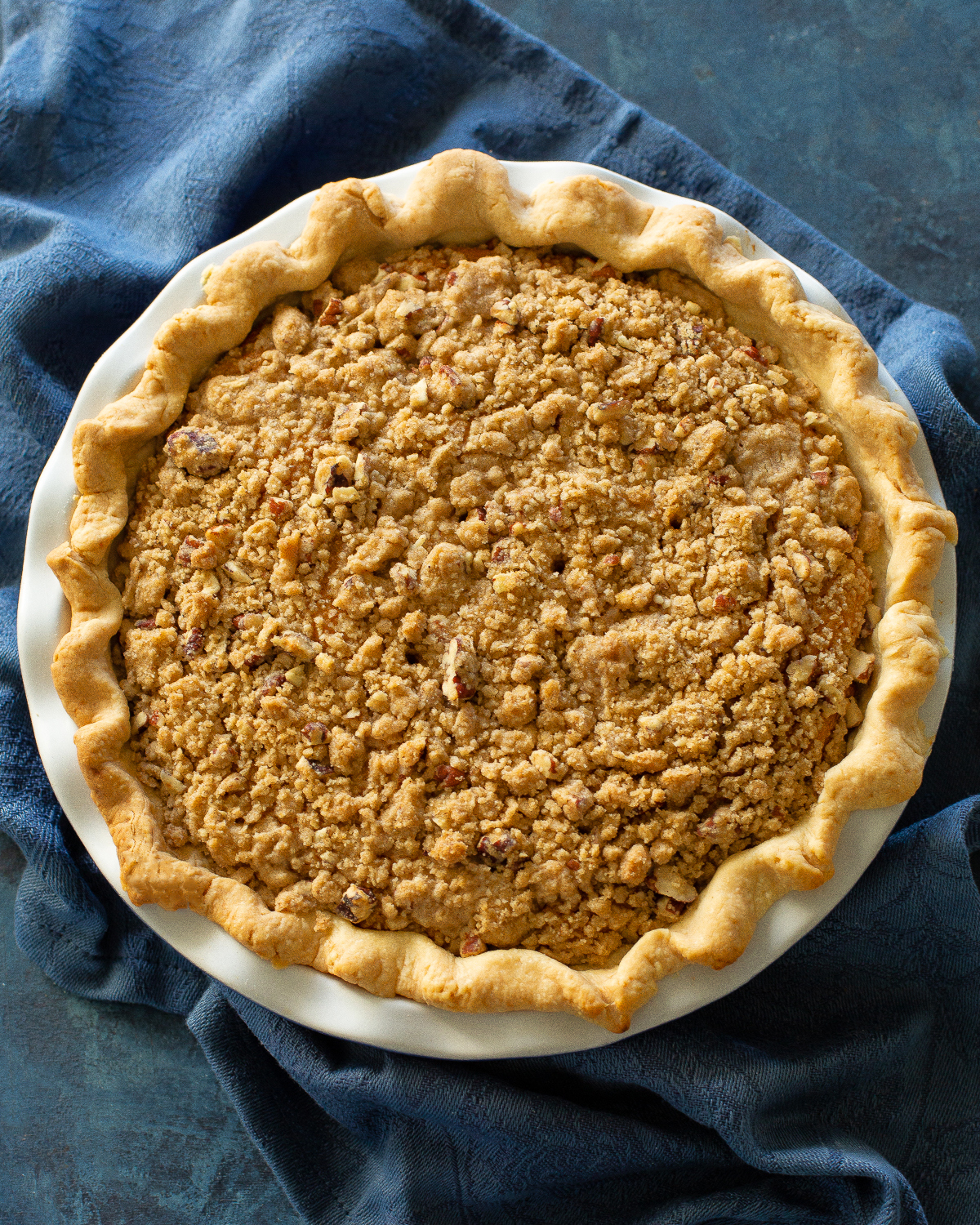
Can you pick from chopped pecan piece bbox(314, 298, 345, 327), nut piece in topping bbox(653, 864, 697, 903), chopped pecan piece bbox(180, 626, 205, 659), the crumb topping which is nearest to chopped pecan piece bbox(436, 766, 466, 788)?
the crumb topping

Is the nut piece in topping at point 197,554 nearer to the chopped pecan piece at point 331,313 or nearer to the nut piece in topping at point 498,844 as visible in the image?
the chopped pecan piece at point 331,313

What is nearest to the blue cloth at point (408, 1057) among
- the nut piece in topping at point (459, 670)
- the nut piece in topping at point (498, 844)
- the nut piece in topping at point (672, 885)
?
the nut piece in topping at point (672, 885)

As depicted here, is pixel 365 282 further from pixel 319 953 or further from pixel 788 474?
pixel 319 953

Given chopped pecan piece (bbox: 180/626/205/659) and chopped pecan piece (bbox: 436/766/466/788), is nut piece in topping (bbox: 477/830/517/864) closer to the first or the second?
chopped pecan piece (bbox: 436/766/466/788)

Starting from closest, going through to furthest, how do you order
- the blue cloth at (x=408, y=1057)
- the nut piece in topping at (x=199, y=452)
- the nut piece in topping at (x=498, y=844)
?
the nut piece in topping at (x=498, y=844) < the nut piece in topping at (x=199, y=452) < the blue cloth at (x=408, y=1057)

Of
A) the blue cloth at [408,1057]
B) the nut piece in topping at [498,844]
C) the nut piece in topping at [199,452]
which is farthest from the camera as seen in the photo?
the blue cloth at [408,1057]

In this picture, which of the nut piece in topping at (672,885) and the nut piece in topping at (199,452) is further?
the nut piece in topping at (199,452)

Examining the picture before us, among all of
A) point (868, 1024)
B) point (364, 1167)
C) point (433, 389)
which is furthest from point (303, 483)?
point (868, 1024)
